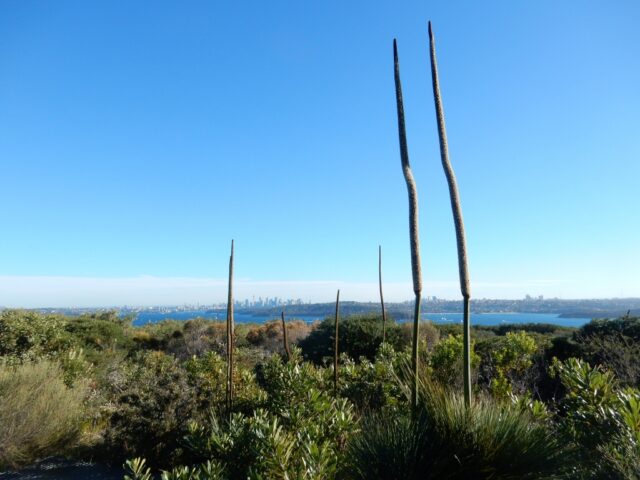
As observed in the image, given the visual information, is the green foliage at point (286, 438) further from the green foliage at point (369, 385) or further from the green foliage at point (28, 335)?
the green foliage at point (28, 335)

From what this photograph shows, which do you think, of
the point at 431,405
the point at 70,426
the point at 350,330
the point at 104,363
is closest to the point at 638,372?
the point at 350,330

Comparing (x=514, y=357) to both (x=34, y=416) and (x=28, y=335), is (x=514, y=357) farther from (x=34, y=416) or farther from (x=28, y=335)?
(x=28, y=335)

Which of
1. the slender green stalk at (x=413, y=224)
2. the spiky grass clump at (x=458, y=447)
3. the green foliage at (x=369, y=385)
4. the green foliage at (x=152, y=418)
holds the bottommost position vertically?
A: the green foliage at (x=152, y=418)

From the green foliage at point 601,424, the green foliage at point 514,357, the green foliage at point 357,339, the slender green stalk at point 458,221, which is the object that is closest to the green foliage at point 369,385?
the green foliage at point 601,424

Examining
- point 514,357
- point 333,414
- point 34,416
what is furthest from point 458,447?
point 514,357

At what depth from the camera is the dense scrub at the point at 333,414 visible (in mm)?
2746

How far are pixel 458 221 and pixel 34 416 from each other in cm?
655

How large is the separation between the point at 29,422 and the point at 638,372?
1163 centimetres

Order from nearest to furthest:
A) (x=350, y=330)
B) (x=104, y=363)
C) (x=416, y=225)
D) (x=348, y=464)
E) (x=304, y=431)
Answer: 1. (x=348, y=464)
2. (x=416, y=225)
3. (x=304, y=431)
4. (x=104, y=363)
5. (x=350, y=330)

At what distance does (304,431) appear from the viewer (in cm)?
355

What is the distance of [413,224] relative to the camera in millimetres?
3240

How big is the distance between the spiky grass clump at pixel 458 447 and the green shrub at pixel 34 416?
544 cm

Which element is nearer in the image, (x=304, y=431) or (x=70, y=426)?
(x=304, y=431)

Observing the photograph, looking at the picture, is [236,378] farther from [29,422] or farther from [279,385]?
[29,422]
